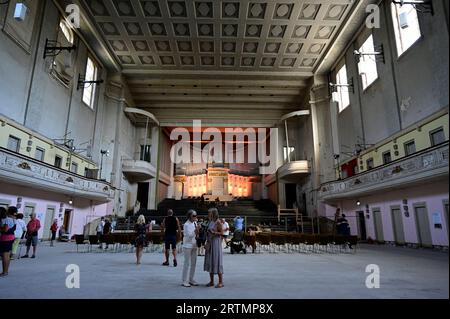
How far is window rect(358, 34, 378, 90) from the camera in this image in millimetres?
15078

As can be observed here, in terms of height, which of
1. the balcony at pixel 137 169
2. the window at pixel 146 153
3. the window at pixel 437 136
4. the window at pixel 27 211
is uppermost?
the window at pixel 146 153

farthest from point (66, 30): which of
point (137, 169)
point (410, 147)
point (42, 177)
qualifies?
point (410, 147)

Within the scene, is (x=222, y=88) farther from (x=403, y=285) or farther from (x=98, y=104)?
(x=403, y=285)

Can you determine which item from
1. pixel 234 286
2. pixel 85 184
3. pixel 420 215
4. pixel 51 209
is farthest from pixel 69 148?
pixel 420 215

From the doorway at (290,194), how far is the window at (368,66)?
13469 mm

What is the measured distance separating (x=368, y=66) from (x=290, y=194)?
14.8 m

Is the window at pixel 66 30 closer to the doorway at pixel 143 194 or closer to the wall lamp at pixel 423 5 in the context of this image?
the doorway at pixel 143 194

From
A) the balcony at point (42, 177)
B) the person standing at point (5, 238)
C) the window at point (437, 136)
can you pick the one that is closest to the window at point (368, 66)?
the window at point (437, 136)

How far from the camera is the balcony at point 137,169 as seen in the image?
896 inches

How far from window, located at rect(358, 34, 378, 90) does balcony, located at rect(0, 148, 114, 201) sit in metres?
17.3

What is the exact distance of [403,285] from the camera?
4.36 m

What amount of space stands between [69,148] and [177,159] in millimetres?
19975

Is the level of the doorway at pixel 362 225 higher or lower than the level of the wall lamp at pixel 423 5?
lower
